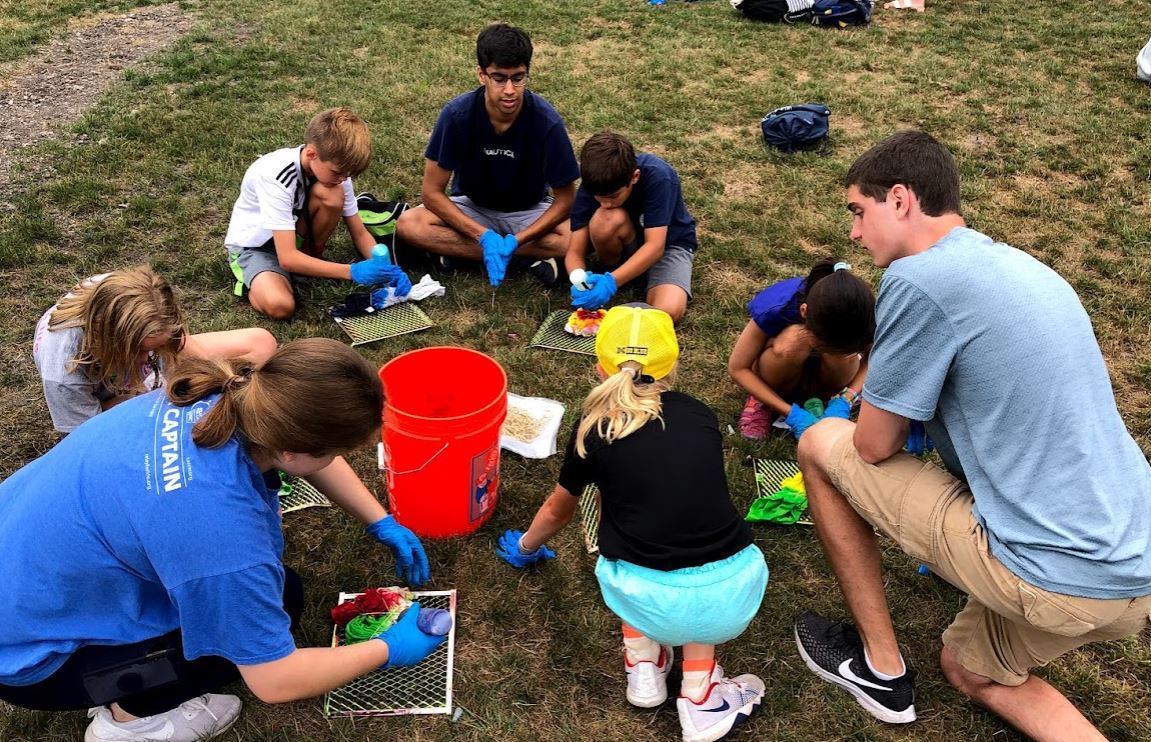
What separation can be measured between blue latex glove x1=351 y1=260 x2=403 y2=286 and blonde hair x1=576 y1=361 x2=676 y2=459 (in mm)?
1853

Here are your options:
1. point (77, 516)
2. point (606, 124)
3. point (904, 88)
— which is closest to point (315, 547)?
point (77, 516)

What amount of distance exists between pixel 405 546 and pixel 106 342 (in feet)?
3.39

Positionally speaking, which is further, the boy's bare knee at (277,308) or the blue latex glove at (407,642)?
the boy's bare knee at (277,308)

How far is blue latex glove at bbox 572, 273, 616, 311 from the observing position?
11.7 feet

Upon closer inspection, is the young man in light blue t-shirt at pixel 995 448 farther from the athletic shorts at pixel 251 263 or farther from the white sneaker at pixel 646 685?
the athletic shorts at pixel 251 263

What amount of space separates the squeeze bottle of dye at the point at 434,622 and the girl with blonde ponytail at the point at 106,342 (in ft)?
2.81

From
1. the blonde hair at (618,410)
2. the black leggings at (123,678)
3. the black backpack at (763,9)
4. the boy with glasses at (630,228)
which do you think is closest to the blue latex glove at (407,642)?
the black leggings at (123,678)

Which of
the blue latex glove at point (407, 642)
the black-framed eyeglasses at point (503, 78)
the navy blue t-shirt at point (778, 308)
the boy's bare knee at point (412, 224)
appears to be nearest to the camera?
the blue latex glove at point (407, 642)

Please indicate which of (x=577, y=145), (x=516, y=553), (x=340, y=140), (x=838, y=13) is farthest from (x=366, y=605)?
(x=838, y=13)

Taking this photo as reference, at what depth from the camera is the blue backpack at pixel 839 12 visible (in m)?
6.98

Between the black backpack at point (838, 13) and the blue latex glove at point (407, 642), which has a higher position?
the black backpack at point (838, 13)

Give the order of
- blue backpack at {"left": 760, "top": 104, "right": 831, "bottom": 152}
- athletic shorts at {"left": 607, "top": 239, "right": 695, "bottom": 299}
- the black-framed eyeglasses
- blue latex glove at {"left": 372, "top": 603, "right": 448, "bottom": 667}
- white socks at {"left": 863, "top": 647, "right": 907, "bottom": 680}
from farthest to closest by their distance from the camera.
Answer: blue backpack at {"left": 760, "top": 104, "right": 831, "bottom": 152}, athletic shorts at {"left": 607, "top": 239, "right": 695, "bottom": 299}, the black-framed eyeglasses, white socks at {"left": 863, "top": 647, "right": 907, "bottom": 680}, blue latex glove at {"left": 372, "top": 603, "right": 448, "bottom": 667}

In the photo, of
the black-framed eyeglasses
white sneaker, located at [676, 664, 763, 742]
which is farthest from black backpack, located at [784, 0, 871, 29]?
white sneaker, located at [676, 664, 763, 742]

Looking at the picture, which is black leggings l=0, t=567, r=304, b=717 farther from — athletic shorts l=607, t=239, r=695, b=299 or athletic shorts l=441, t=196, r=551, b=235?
athletic shorts l=441, t=196, r=551, b=235
